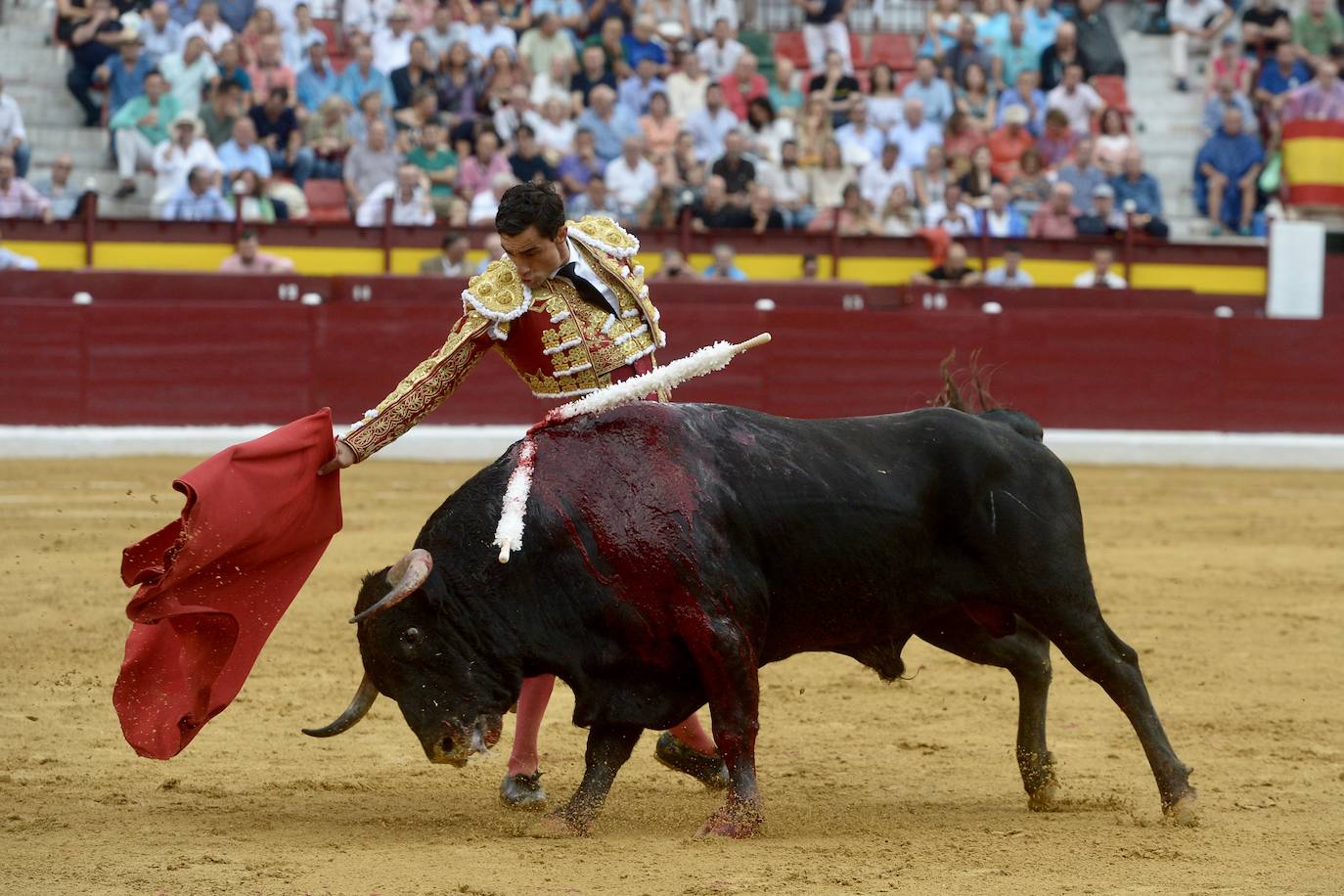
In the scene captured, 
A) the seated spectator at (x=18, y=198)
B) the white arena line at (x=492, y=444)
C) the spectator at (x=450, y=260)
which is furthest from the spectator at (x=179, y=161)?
the white arena line at (x=492, y=444)

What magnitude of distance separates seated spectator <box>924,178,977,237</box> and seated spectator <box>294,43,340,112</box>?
13.5 ft

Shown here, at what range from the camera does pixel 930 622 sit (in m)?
4.65

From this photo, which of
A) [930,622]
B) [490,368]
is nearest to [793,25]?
[490,368]

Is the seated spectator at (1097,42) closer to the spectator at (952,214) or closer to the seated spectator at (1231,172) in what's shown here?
the seated spectator at (1231,172)

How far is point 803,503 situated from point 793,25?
475 inches

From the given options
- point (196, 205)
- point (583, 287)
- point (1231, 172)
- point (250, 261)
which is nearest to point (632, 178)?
point (250, 261)

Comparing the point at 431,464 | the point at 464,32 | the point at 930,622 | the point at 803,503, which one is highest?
the point at 464,32

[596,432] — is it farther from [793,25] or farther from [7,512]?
[793,25]

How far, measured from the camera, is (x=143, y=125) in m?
12.5

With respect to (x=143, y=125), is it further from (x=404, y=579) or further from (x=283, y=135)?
(x=404, y=579)

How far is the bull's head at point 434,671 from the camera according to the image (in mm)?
4246

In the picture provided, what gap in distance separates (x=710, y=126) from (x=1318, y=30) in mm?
5342

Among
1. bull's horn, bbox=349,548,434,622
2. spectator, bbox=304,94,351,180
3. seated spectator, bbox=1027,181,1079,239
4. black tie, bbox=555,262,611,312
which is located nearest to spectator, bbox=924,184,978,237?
seated spectator, bbox=1027,181,1079,239

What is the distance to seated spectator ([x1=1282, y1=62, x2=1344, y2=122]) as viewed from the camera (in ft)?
47.4
